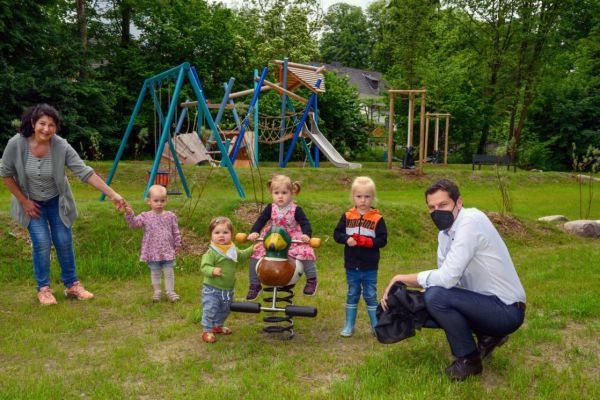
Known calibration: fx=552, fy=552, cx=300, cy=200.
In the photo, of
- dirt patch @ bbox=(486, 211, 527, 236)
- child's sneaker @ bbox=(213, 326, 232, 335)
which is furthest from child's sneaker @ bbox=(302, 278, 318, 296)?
dirt patch @ bbox=(486, 211, 527, 236)

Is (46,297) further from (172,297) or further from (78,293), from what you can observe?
(172,297)

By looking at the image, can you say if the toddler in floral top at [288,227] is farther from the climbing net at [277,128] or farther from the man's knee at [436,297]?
the climbing net at [277,128]

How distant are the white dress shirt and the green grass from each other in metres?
0.61

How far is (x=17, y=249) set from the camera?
725 centimetres

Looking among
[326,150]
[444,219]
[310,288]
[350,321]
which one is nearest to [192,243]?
[310,288]

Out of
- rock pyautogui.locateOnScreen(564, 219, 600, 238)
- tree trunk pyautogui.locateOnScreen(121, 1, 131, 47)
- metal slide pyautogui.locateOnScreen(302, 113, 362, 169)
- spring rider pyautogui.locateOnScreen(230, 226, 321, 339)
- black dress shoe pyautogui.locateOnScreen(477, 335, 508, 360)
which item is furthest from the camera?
tree trunk pyautogui.locateOnScreen(121, 1, 131, 47)

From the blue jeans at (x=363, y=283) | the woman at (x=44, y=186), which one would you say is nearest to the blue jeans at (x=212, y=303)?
the blue jeans at (x=363, y=283)

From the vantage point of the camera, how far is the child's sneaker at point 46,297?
574 centimetres

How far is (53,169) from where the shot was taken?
18.5 feet

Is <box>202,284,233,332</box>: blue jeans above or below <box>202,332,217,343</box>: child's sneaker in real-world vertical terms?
above

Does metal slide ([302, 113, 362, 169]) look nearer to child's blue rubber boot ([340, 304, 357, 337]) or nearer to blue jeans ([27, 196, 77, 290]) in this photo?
blue jeans ([27, 196, 77, 290])

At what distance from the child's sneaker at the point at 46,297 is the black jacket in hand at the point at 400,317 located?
3651mm

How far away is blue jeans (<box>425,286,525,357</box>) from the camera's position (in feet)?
12.0

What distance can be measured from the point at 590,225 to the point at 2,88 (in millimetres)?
18924
